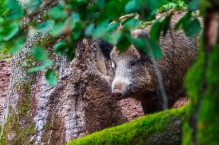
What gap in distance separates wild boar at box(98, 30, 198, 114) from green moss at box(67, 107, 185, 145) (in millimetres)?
2540

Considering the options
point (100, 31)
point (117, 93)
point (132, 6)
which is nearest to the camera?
point (100, 31)

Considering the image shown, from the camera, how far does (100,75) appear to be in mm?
6922

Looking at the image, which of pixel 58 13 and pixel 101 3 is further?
pixel 101 3

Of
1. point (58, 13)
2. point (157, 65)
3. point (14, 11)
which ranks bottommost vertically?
point (58, 13)

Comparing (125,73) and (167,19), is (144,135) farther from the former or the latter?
(125,73)

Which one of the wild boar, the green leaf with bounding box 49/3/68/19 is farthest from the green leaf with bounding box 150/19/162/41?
the wild boar

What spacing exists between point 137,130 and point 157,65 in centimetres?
305

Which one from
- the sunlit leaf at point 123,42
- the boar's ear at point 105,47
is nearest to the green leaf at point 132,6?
the sunlit leaf at point 123,42

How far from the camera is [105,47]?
7.45 metres

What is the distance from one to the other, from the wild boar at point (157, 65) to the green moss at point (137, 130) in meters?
2.54

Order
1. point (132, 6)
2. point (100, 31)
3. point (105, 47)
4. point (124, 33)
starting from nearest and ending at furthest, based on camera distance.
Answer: point (124, 33), point (100, 31), point (132, 6), point (105, 47)

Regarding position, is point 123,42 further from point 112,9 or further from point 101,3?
point 101,3

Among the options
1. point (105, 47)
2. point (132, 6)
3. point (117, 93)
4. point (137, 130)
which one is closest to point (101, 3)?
point (132, 6)

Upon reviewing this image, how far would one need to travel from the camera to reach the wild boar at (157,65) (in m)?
7.41
